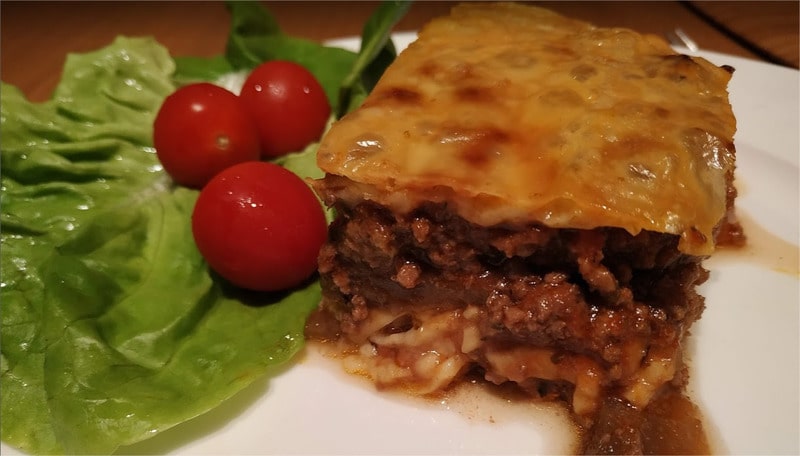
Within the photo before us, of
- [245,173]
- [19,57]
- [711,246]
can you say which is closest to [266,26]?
[245,173]

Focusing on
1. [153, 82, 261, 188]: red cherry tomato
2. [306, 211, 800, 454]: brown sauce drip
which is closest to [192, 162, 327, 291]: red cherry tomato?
[306, 211, 800, 454]: brown sauce drip

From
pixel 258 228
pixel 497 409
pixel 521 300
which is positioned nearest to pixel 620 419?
pixel 497 409

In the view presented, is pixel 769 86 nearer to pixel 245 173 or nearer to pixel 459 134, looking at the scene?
pixel 459 134

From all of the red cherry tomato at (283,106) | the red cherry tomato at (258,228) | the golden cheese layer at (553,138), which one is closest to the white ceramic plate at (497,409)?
the red cherry tomato at (258,228)

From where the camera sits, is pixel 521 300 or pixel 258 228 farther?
pixel 258 228

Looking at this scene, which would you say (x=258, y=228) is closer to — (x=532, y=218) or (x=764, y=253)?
(x=532, y=218)

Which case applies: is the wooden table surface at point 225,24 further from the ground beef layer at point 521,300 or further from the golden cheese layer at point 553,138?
the ground beef layer at point 521,300
